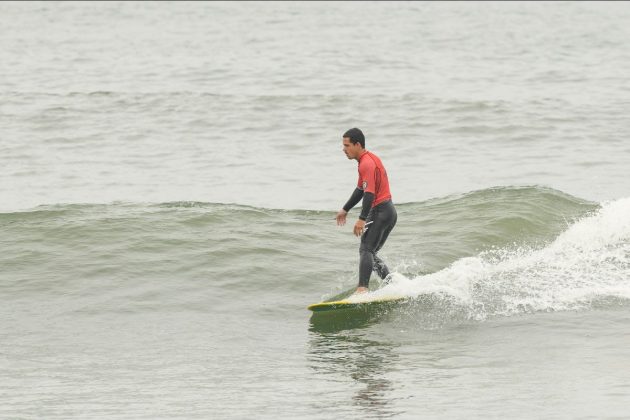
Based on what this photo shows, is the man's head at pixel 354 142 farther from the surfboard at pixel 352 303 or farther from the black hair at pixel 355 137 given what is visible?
the surfboard at pixel 352 303

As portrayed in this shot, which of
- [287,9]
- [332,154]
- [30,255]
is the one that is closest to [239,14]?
[287,9]

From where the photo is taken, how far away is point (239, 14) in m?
62.2

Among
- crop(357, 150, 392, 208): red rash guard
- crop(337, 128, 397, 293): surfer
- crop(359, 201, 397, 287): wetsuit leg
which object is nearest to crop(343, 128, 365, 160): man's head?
crop(337, 128, 397, 293): surfer

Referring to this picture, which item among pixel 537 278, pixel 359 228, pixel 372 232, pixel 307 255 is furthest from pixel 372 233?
pixel 307 255

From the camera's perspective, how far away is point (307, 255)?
16.1 metres

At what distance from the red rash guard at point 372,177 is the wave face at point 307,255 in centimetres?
122

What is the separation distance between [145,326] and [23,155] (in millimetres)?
13624

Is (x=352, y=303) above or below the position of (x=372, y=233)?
below

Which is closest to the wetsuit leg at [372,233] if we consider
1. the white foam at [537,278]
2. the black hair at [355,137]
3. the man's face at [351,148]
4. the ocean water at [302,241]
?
the white foam at [537,278]

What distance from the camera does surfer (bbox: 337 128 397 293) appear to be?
12.4 m

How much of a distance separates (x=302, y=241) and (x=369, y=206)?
4.68m

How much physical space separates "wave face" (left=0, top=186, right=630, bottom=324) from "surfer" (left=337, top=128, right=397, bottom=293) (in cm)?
49

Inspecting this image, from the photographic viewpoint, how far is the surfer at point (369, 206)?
12414 mm

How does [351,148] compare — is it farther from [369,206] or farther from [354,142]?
[369,206]
